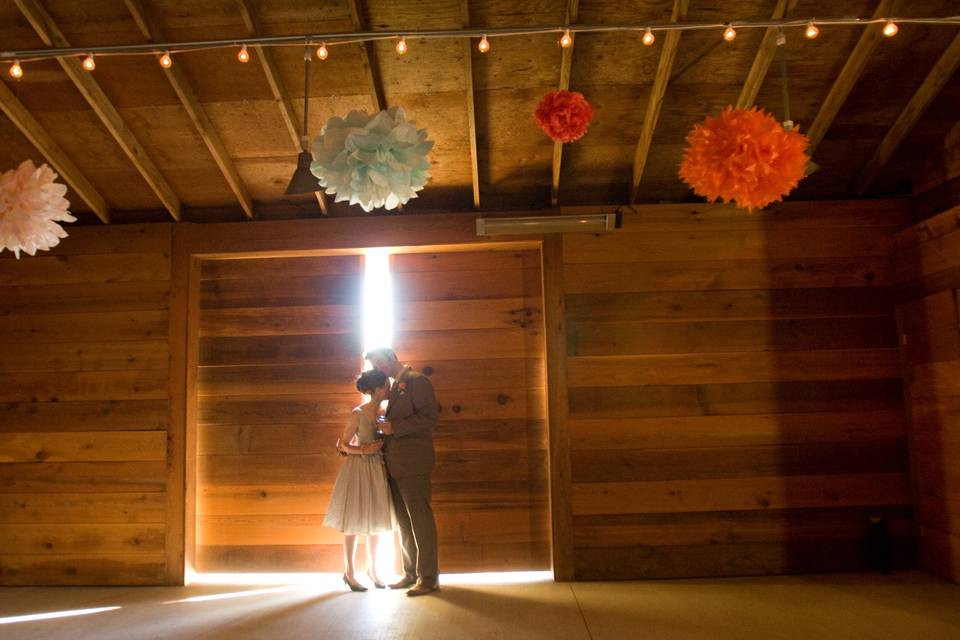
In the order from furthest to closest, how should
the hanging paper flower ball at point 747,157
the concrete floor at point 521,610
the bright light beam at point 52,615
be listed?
1. the bright light beam at point 52,615
2. the concrete floor at point 521,610
3. the hanging paper flower ball at point 747,157

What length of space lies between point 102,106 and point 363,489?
8.13 feet

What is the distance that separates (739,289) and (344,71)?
8.58 feet

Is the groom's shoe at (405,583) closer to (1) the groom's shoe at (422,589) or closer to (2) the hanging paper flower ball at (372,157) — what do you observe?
(1) the groom's shoe at (422,589)

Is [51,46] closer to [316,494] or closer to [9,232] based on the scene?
[9,232]

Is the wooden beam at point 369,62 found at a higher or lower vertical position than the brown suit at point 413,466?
higher

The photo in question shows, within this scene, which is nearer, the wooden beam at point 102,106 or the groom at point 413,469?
the wooden beam at point 102,106

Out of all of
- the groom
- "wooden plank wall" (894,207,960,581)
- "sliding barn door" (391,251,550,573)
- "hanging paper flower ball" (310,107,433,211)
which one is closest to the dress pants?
the groom

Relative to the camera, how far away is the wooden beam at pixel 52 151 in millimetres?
3588

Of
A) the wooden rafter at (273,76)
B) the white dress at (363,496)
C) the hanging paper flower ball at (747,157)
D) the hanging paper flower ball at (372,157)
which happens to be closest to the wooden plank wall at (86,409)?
the white dress at (363,496)

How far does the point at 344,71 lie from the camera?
A: 358 centimetres

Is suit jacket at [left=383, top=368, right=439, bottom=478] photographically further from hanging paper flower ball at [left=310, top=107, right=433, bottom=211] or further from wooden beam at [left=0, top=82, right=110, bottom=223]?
wooden beam at [left=0, top=82, right=110, bottom=223]

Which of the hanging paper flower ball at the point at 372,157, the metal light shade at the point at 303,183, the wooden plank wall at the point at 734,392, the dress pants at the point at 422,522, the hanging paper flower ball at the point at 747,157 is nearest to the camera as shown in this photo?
the hanging paper flower ball at the point at 372,157

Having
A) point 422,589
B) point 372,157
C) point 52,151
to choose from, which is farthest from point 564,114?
point 52,151

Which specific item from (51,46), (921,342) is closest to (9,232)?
(51,46)
